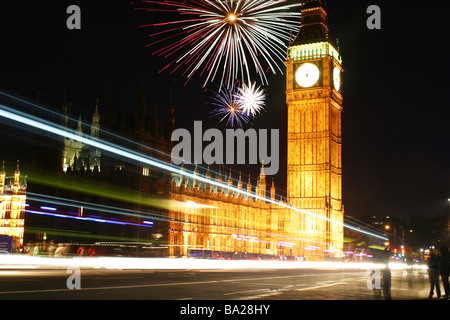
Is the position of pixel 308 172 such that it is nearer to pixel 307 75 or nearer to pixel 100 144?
pixel 307 75

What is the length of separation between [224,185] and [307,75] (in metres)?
23.1

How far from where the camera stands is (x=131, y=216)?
196ft

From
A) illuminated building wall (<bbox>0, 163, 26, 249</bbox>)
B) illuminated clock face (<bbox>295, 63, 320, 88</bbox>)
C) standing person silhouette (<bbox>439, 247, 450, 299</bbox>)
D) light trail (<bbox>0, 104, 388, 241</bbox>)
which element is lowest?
standing person silhouette (<bbox>439, 247, 450, 299</bbox>)

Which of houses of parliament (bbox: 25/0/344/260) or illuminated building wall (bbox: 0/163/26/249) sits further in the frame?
illuminated building wall (bbox: 0/163/26/249)

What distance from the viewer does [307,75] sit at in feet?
292

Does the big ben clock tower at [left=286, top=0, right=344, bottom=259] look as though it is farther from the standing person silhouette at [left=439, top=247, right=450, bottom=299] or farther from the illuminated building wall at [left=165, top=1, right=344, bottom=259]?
the standing person silhouette at [left=439, top=247, right=450, bottom=299]

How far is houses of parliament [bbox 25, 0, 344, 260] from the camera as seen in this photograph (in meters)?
63.6

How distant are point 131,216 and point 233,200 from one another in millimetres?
25542

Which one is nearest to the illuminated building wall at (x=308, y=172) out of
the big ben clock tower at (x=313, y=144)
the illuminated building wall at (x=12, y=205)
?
the big ben clock tower at (x=313, y=144)

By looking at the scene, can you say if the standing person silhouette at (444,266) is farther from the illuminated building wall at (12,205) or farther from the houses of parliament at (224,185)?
the illuminated building wall at (12,205)

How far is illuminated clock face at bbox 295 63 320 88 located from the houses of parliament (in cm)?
16

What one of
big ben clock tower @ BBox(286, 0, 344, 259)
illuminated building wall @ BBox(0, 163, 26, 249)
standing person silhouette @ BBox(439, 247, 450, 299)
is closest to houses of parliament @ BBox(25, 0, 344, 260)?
big ben clock tower @ BBox(286, 0, 344, 259)

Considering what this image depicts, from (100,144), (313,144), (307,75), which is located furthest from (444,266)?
(307,75)
